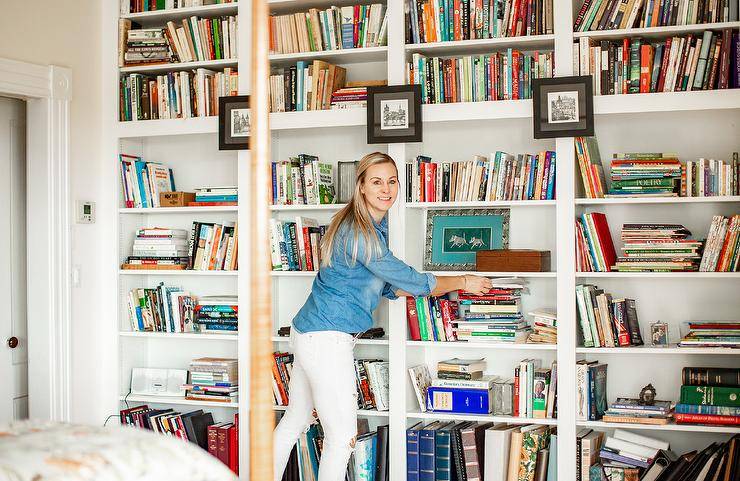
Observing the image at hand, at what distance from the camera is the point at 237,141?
4.39 m

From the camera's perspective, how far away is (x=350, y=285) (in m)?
3.61

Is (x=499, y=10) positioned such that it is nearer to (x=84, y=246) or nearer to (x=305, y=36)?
(x=305, y=36)

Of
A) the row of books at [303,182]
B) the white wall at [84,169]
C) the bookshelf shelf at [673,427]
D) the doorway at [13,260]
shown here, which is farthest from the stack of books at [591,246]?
the doorway at [13,260]

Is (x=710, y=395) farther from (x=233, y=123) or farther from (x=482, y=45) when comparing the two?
(x=233, y=123)

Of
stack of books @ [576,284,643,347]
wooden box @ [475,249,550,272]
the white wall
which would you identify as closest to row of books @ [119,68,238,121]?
the white wall

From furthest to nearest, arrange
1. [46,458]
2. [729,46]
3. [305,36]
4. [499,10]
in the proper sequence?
1. [305,36]
2. [499,10]
3. [729,46]
4. [46,458]

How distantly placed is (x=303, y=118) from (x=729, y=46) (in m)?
1.96

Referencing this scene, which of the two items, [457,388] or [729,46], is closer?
[729,46]

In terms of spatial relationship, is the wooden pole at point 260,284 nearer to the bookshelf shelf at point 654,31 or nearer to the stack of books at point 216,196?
the bookshelf shelf at point 654,31

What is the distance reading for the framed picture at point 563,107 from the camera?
383cm

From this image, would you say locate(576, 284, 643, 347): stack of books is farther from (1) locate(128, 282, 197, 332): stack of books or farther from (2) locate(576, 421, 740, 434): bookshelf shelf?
(1) locate(128, 282, 197, 332): stack of books

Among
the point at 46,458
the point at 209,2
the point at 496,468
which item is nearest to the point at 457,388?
the point at 496,468

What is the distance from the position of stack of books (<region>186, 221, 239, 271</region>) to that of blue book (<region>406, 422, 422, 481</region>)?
126 cm

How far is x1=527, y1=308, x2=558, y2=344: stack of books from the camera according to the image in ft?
13.0
